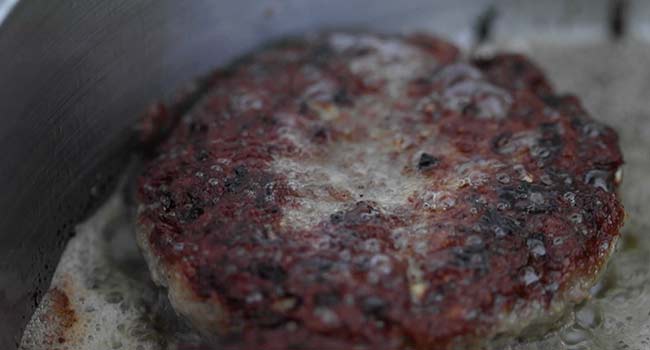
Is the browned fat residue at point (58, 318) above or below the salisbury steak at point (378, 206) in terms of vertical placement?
below

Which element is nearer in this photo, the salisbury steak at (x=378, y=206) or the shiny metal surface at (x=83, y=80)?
the salisbury steak at (x=378, y=206)

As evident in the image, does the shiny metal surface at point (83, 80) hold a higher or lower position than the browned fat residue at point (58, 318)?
higher

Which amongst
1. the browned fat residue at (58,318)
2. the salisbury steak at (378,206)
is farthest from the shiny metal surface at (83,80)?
the salisbury steak at (378,206)

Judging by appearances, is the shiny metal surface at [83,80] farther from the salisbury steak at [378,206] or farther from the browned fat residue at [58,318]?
the salisbury steak at [378,206]

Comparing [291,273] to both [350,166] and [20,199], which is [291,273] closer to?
[350,166]

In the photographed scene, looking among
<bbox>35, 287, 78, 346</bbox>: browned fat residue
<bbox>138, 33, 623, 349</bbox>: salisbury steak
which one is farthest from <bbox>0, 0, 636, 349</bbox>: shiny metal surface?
<bbox>138, 33, 623, 349</bbox>: salisbury steak

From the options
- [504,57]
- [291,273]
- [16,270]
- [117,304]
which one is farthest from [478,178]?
[16,270]
